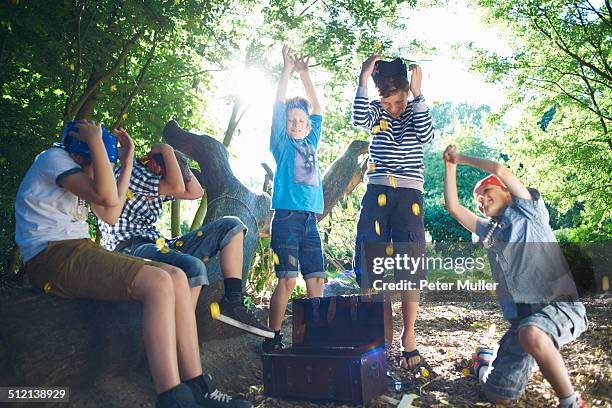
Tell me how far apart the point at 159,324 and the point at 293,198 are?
168 centimetres

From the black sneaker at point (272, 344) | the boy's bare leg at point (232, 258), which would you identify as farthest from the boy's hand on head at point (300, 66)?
the black sneaker at point (272, 344)

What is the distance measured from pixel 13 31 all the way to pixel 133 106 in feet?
7.06

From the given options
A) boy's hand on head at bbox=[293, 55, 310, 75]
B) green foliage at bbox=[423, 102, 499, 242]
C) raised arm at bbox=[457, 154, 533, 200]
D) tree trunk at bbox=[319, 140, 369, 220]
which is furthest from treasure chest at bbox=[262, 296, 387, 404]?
green foliage at bbox=[423, 102, 499, 242]

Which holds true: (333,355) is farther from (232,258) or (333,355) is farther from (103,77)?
(103,77)

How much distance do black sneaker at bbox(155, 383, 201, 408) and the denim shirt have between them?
5.79 feet

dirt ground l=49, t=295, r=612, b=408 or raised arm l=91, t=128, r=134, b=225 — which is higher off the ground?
raised arm l=91, t=128, r=134, b=225

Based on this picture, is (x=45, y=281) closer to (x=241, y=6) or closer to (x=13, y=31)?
(x=13, y=31)

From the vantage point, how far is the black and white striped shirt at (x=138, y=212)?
324 centimetres

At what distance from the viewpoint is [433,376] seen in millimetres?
3561

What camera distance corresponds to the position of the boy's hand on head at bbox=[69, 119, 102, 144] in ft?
8.32

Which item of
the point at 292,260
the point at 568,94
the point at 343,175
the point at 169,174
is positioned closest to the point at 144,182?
the point at 169,174

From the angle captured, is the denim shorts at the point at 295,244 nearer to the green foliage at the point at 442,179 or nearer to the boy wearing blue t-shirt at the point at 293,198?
the boy wearing blue t-shirt at the point at 293,198

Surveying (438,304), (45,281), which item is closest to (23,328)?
(45,281)

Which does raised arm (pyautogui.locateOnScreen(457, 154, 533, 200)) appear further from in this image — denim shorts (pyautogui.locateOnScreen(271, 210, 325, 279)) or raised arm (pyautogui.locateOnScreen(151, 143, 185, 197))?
raised arm (pyautogui.locateOnScreen(151, 143, 185, 197))
